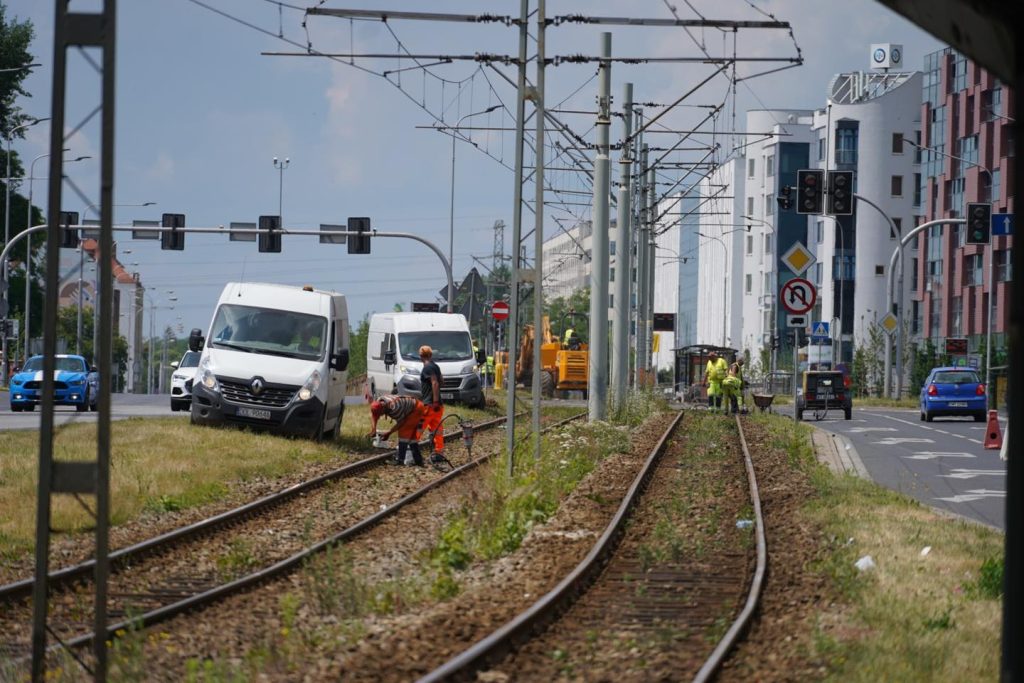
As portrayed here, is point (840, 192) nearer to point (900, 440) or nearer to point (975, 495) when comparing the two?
point (900, 440)

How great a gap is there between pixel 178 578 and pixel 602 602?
356 cm

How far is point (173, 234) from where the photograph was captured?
1871 inches

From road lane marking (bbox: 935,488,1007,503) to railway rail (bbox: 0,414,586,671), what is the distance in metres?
6.95

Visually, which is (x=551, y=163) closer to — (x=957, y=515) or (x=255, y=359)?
(x=255, y=359)

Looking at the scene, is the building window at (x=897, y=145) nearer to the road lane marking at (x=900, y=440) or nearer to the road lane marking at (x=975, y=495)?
the road lane marking at (x=900, y=440)

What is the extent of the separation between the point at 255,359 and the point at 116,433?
10.9 feet

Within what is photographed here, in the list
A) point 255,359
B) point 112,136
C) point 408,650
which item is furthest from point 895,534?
point 255,359

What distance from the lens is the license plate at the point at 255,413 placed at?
2606cm

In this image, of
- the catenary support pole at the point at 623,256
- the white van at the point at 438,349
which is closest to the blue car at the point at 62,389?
the white van at the point at 438,349

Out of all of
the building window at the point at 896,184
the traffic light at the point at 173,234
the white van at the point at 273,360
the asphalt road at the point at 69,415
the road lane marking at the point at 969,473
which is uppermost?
the building window at the point at 896,184

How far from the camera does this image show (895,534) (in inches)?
597

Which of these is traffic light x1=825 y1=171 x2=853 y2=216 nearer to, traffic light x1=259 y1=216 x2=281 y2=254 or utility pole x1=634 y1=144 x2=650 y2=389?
utility pole x1=634 y1=144 x2=650 y2=389

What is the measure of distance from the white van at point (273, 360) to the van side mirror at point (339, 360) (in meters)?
0.01

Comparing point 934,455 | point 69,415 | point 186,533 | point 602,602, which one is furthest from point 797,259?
point 69,415
